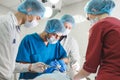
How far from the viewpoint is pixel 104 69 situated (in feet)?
5.30

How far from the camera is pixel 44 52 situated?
254 cm

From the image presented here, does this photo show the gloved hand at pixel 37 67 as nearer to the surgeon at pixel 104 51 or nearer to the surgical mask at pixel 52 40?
the surgical mask at pixel 52 40

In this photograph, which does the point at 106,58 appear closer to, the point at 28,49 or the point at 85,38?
the point at 28,49

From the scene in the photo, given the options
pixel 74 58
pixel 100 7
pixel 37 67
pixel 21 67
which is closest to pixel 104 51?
pixel 100 7

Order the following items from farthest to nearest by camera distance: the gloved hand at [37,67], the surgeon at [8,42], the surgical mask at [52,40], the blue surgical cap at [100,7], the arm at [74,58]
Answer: the arm at [74,58], the surgical mask at [52,40], the gloved hand at [37,67], the surgeon at [8,42], the blue surgical cap at [100,7]

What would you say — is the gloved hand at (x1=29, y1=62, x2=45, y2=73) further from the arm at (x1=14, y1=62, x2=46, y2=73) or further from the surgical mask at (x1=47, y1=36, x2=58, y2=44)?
the surgical mask at (x1=47, y1=36, x2=58, y2=44)

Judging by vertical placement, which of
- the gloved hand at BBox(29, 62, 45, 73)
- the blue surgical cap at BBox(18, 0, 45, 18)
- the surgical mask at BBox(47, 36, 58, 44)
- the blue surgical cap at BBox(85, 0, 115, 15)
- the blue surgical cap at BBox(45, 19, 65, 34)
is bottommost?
Answer: the gloved hand at BBox(29, 62, 45, 73)

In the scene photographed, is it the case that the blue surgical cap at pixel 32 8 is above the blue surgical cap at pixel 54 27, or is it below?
above

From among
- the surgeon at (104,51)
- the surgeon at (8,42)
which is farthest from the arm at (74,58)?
→ the surgeon at (104,51)

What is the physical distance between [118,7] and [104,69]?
2777mm

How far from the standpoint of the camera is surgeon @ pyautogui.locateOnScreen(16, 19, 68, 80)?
7.97ft

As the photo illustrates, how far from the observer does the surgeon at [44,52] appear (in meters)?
2.43

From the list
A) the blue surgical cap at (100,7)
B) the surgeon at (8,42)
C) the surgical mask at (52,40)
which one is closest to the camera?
the blue surgical cap at (100,7)

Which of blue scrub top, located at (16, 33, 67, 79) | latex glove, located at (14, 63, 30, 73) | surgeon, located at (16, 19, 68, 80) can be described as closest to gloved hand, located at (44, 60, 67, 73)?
surgeon, located at (16, 19, 68, 80)
